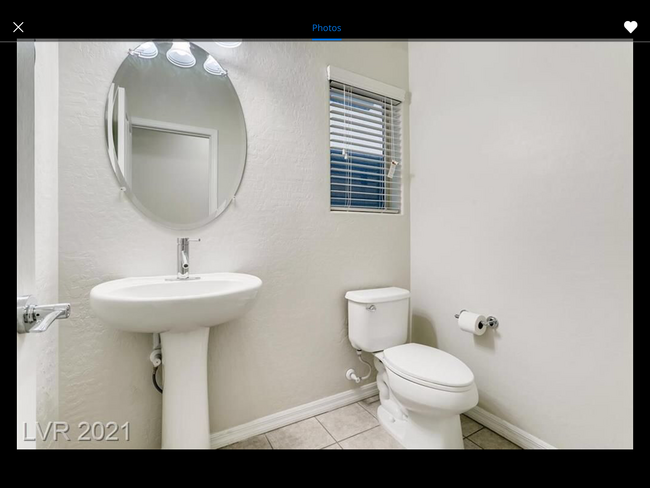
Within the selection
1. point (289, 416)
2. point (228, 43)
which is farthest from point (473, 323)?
point (228, 43)

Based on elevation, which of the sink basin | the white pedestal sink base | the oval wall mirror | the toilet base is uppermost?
the oval wall mirror

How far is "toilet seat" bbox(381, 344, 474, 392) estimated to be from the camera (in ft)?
3.38

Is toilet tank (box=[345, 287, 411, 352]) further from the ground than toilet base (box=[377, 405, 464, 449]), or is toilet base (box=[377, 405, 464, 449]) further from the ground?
toilet tank (box=[345, 287, 411, 352])

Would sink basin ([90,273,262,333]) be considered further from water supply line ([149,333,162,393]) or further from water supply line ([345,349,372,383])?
water supply line ([345,349,372,383])

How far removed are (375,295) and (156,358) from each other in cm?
105

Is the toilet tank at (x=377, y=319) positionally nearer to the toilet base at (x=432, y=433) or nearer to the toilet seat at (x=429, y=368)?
the toilet seat at (x=429, y=368)

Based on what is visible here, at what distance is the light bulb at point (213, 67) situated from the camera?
1241 millimetres

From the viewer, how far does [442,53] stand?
1586 mm

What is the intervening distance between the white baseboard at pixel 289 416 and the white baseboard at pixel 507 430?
55 centimetres

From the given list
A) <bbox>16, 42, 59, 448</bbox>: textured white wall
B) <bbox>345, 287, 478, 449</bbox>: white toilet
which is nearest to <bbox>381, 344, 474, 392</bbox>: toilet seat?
<bbox>345, 287, 478, 449</bbox>: white toilet

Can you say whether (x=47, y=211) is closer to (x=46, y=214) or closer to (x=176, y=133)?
(x=46, y=214)

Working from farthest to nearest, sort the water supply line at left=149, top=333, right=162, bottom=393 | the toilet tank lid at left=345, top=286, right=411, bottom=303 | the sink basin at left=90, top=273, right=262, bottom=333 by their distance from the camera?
the toilet tank lid at left=345, top=286, right=411, bottom=303 → the water supply line at left=149, top=333, right=162, bottom=393 → the sink basin at left=90, top=273, right=262, bottom=333

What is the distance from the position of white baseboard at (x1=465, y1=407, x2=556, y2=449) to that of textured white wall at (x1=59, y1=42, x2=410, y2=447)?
694 millimetres
